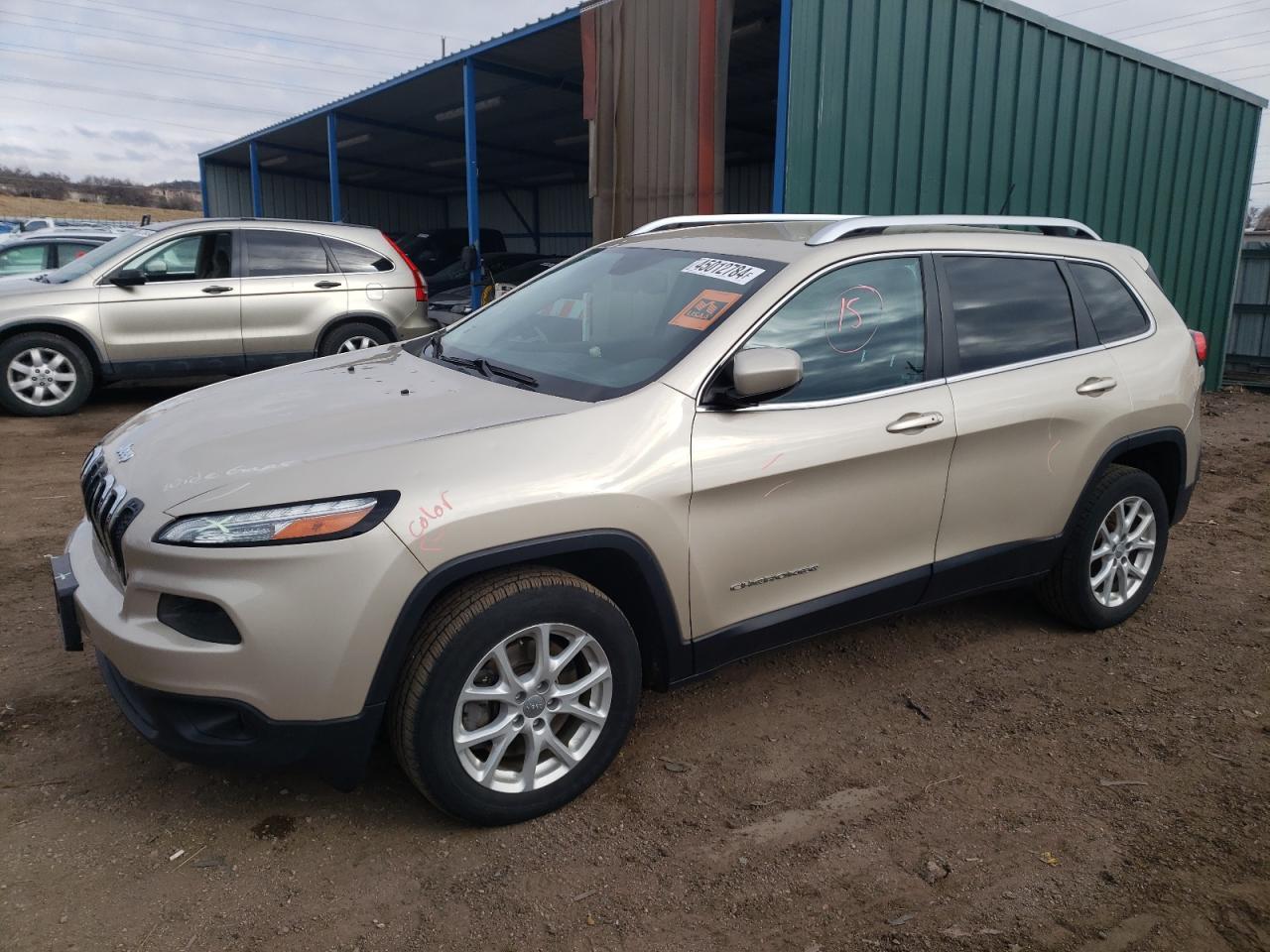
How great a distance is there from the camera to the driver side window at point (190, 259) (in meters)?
8.29

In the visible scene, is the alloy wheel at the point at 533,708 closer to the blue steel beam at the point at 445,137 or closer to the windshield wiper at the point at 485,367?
the windshield wiper at the point at 485,367

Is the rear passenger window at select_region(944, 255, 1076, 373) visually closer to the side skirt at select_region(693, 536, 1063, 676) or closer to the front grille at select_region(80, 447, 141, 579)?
the side skirt at select_region(693, 536, 1063, 676)

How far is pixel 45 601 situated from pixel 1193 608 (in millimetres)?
5199

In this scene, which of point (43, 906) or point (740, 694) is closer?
point (43, 906)

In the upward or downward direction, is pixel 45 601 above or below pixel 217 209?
below

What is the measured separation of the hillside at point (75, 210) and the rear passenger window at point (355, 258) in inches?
1677

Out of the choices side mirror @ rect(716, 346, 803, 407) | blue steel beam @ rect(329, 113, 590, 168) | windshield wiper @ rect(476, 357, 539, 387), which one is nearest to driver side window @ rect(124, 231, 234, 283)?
windshield wiper @ rect(476, 357, 539, 387)

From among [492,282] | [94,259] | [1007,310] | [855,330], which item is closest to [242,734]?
[855,330]

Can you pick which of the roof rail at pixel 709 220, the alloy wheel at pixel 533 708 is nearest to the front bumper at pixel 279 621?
the alloy wheel at pixel 533 708

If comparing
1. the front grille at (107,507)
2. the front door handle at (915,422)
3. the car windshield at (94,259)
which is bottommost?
the front grille at (107,507)

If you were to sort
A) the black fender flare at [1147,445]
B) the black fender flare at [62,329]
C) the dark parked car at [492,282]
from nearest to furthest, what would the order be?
the black fender flare at [1147,445]
the black fender flare at [62,329]
the dark parked car at [492,282]

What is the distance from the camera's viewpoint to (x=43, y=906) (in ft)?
7.69

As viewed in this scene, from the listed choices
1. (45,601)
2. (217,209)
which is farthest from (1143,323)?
(217,209)

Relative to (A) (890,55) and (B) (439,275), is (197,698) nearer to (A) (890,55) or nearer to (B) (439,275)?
(A) (890,55)
